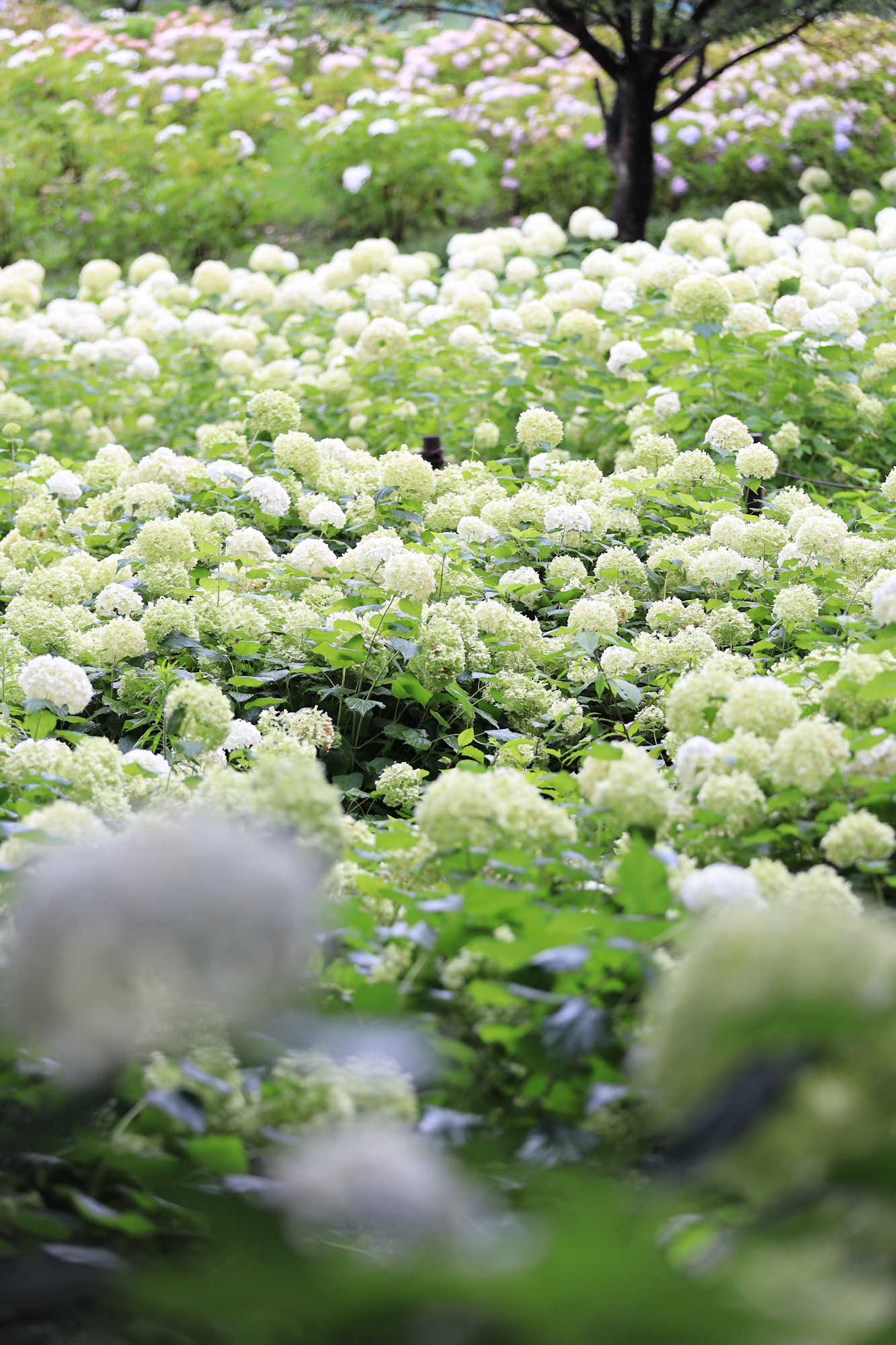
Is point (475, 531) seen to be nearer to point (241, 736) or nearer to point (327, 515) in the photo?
point (327, 515)

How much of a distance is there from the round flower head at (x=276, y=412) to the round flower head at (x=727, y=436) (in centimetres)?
120

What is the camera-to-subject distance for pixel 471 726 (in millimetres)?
2449

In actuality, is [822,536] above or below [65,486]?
below

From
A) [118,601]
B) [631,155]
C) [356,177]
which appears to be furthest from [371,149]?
[118,601]

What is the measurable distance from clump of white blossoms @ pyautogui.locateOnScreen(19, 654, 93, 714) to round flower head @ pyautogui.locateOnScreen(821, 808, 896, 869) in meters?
1.23

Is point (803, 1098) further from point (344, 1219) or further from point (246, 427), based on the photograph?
point (246, 427)

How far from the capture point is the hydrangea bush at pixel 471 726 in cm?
77

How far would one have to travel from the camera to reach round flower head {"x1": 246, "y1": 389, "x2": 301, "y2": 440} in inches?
137

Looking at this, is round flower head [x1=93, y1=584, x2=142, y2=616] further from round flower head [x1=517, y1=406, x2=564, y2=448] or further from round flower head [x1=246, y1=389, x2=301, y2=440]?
round flower head [x1=517, y1=406, x2=564, y2=448]

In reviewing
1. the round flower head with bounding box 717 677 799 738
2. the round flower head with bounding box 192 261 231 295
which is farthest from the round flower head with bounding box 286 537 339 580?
the round flower head with bounding box 192 261 231 295

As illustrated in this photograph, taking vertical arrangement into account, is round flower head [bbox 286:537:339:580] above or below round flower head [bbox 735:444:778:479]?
below

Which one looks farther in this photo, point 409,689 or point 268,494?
point 268,494

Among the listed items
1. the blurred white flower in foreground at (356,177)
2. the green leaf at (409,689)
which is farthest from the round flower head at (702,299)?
the blurred white flower in foreground at (356,177)

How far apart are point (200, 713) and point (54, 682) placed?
0.48 meters
